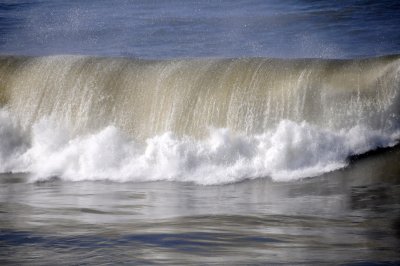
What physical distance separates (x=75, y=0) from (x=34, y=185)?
21.6 metres

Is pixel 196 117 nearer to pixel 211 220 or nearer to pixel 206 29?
pixel 211 220

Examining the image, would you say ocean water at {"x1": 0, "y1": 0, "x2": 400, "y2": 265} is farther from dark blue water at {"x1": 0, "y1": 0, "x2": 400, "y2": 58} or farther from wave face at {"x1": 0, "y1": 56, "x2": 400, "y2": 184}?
dark blue water at {"x1": 0, "y1": 0, "x2": 400, "y2": 58}

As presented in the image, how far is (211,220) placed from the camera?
959 centimetres

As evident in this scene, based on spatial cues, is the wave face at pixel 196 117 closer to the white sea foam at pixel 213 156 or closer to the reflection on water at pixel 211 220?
the white sea foam at pixel 213 156

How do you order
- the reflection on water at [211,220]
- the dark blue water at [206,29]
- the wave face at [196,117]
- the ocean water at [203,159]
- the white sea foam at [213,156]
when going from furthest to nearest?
the dark blue water at [206,29] < the wave face at [196,117] < the white sea foam at [213,156] < the ocean water at [203,159] < the reflection on water at [211,220]

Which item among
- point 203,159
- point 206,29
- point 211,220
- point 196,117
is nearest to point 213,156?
point 203,159

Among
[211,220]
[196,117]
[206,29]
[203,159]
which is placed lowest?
[211,220]

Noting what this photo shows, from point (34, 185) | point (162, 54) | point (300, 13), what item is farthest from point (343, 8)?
point (34, 185)

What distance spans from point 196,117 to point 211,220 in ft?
18.4

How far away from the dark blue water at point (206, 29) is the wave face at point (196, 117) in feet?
18.0

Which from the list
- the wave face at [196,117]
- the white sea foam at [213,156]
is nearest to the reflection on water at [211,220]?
the white sea foam at [213,156]

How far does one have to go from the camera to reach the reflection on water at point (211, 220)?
25.9 ft

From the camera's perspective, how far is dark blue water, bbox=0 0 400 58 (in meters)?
22.8

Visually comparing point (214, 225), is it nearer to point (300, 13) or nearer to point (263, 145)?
point (263, 145)
